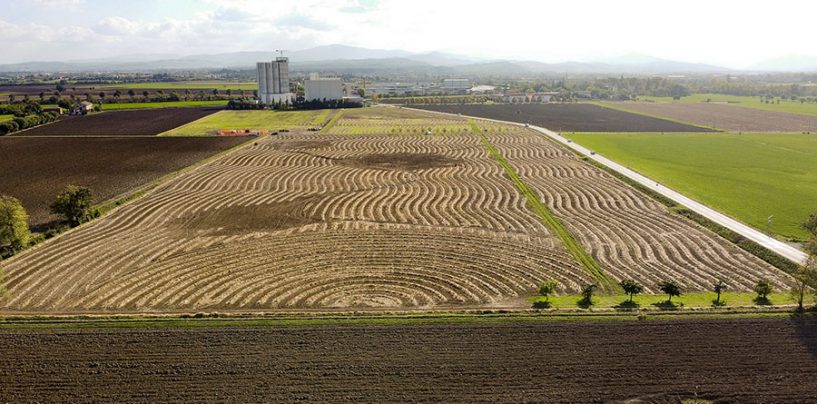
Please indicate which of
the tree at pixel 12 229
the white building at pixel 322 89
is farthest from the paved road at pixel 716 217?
the white building at pixel 322 89

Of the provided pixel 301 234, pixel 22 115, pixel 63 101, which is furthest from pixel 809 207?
pixel 63 101

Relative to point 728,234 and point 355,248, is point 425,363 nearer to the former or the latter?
point 355,248

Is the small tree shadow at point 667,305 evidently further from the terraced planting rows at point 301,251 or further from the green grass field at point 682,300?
the terraced planting rows at point 301,251

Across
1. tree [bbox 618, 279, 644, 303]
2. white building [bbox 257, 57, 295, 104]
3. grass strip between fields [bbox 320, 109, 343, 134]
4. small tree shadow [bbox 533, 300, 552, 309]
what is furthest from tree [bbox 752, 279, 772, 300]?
white building [bbox 257, 57, 295, 104]

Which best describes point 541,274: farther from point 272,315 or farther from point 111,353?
point 111,353

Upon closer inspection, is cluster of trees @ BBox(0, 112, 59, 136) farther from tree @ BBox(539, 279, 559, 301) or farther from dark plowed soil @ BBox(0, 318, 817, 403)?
tree @ BBox(539, 279, 559, 301)

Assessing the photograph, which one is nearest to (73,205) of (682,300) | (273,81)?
(682,300)
